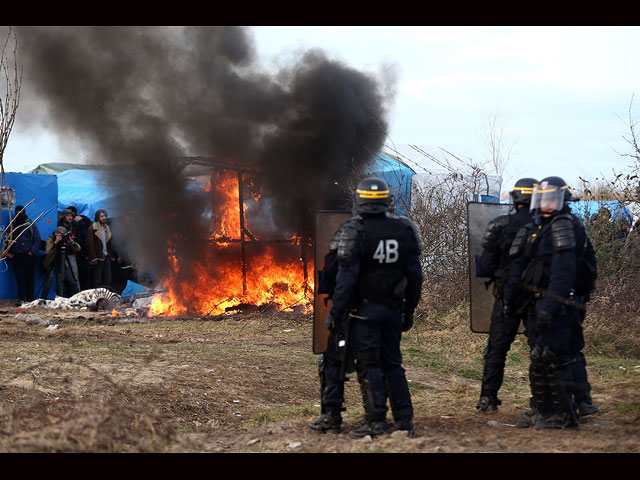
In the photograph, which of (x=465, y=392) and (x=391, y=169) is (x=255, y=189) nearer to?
(x=391, y=169)

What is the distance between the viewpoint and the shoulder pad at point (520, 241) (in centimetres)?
585

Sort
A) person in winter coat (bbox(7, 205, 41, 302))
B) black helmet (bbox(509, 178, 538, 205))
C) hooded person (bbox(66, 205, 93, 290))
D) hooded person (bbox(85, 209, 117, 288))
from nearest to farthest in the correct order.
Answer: black helmet (bbox(509, 178, 538, 205)), person in winter coat (bbox(7, 205, 41, 302)), hooded person (bbox(85, 209, 117, 288)), hooded person (bbox(66, 205, 93, 290))

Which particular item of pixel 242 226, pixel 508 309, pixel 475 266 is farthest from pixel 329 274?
pixel 242 226

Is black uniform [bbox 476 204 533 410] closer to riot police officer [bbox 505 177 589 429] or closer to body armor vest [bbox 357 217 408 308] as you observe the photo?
riot police officer [bbox 505 177 589 429]

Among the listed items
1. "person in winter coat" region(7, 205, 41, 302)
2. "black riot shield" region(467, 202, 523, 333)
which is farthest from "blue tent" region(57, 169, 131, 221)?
"black riot shield" region(467, 202, 523, 333)

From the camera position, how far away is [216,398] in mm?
7398

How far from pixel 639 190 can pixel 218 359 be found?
6358mm

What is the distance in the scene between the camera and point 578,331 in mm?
5949

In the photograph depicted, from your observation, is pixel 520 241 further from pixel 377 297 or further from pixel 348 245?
pixel 348 245

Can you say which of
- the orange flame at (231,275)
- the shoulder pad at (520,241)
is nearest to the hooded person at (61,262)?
the orange flame at (231,275)

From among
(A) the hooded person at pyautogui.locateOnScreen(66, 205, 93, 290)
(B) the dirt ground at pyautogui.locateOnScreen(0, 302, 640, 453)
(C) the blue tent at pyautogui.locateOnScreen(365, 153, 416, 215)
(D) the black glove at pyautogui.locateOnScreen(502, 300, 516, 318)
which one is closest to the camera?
(B) the dirt ground at pyautogui.locateOnScreen(0, 302, 640, 453)

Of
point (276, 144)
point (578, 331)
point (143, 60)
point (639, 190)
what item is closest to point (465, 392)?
point (578, 331)

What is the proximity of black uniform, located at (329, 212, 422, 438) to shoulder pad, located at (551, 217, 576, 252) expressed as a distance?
1.05 meters

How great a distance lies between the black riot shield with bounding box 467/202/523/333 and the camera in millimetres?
7082
